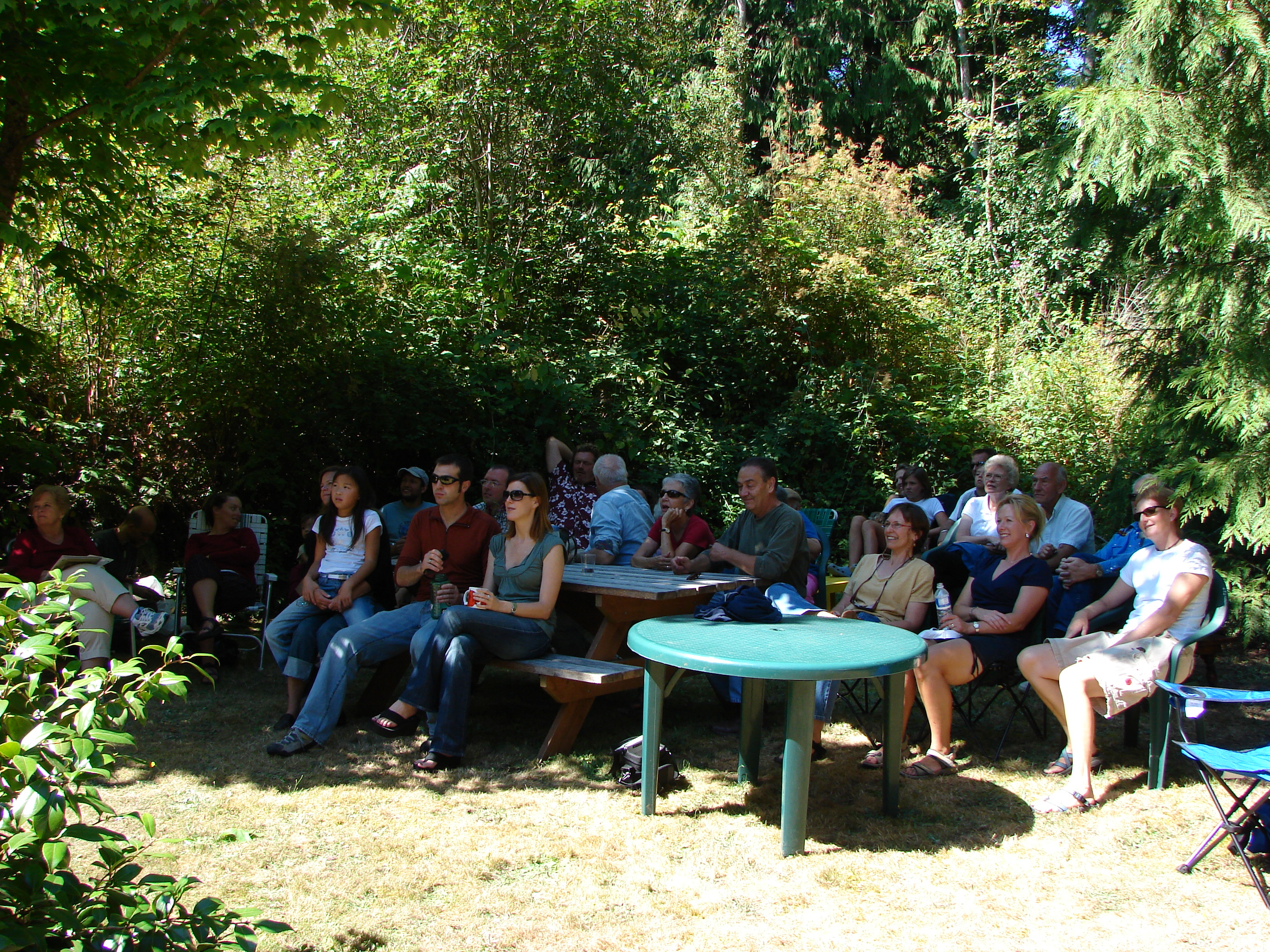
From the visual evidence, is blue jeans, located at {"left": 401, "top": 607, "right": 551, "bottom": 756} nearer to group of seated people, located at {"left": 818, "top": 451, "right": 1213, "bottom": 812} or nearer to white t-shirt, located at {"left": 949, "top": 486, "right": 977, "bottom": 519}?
group of seated people, located at {"left": 818, "top": 451, "right": 1213, "bottom": 812}

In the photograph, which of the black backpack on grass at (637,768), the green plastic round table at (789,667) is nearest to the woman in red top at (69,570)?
the black backpack on grass at (637,768)

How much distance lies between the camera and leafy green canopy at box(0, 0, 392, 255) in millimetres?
4727

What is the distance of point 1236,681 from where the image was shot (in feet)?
19.4

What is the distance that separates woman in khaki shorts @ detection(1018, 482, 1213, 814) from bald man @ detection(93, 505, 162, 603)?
5080 millimetres

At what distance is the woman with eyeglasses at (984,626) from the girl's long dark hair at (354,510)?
114 inches

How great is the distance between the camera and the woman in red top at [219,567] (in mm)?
5973

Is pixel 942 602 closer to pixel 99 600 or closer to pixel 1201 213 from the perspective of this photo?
pixel 1201 213

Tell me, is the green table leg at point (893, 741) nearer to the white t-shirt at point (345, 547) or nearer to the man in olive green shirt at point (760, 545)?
the man in olive green shirt at point (760, 545)

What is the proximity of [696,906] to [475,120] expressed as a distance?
8.63 metres

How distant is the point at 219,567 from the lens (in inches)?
246

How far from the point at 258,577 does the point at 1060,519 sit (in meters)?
5.11

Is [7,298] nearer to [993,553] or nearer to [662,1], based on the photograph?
[993,553]

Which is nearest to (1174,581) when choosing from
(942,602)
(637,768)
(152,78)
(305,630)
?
(942,602)

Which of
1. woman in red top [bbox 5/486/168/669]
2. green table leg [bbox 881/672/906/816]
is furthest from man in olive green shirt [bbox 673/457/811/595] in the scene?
woman in red top [bbox 5/486/168/669]
